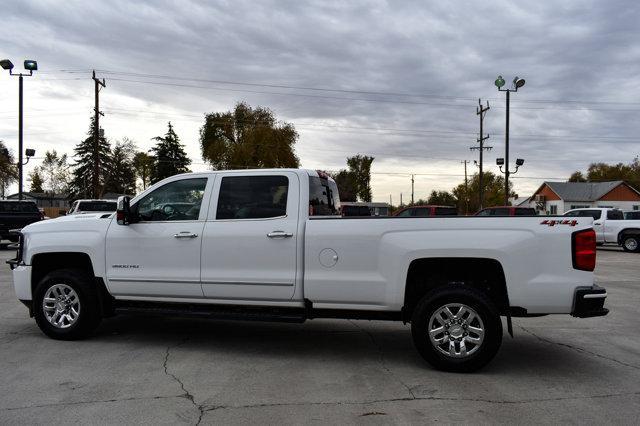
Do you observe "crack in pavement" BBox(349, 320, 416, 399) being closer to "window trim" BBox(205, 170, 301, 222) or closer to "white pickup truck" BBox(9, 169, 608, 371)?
"white pickup truck" BBox(9, 169, 608, 371)

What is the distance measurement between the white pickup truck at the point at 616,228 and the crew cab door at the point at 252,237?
20721mm

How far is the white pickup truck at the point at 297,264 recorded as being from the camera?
5305 mm

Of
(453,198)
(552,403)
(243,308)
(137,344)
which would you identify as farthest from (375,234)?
(453,198)

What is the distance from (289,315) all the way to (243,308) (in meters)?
0.57

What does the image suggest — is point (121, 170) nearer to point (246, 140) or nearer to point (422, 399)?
point (246, 140)

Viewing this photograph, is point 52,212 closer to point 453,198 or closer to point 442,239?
point 453,198

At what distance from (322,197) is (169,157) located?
8123 cm

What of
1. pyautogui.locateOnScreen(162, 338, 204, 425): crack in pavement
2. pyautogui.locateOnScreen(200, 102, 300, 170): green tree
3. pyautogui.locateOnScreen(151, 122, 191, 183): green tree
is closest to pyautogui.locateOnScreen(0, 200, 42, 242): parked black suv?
pyautogui.locateOnScreen(162, 338, 204, 425): crack in pavement

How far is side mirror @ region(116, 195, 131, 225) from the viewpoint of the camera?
20.6 ft

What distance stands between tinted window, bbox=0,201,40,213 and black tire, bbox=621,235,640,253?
23.9 meters

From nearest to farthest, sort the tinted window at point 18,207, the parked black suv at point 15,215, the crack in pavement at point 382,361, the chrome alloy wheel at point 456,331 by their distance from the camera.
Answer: the crack in pavement at point 382,361 → the chrome alloy wheel at point 456,331 → the parked black suv at point 15,215 → the tinted window at point 18,207

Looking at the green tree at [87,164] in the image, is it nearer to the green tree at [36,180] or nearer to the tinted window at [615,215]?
the green tree at [36,180]

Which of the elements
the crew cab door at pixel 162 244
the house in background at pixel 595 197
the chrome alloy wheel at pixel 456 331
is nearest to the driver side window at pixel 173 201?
the crew cab door at pixel 162 244

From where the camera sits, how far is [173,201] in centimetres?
646
